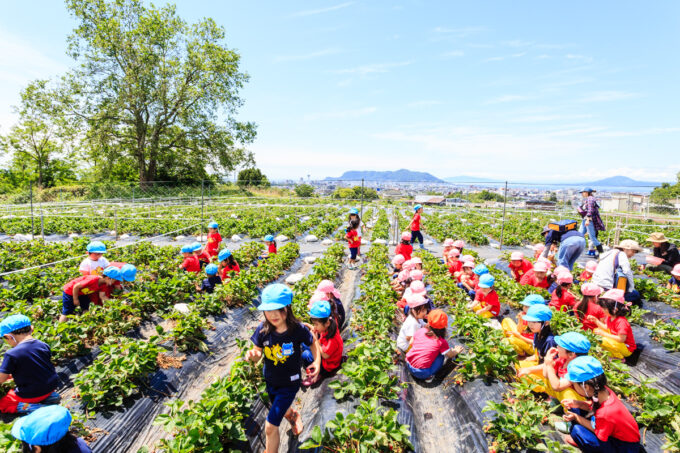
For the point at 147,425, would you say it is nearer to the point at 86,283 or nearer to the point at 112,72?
the point at 86,283

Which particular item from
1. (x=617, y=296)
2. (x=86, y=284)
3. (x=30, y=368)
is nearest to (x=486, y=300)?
(x=617, y=296)

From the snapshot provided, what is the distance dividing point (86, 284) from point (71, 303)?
36 cm

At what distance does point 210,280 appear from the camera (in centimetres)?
691

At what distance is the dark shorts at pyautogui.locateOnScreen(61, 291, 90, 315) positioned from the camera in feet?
16.8

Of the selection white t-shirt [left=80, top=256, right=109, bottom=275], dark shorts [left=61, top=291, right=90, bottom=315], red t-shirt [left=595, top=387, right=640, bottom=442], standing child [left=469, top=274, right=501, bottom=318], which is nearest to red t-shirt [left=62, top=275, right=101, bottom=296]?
dark shorts [left=61, top=291, right=90, bottom=315]

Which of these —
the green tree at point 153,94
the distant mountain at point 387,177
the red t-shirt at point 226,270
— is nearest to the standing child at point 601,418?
the red t-shirt at point 226,270

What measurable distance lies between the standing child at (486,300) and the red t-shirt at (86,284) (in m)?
6.38

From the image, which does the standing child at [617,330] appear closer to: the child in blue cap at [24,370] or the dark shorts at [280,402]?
the dark shorts at [280,402]

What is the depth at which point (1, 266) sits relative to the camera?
825 cm

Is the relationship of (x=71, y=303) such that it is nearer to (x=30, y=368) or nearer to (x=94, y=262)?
(x=94, y=262)

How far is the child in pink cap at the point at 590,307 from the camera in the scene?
481 cm

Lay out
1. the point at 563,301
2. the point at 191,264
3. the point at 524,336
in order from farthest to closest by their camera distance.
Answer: the point at 191,264, the point at 563,301, the point at 524,336

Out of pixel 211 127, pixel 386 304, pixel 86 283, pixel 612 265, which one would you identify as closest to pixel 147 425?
pixel 86 283

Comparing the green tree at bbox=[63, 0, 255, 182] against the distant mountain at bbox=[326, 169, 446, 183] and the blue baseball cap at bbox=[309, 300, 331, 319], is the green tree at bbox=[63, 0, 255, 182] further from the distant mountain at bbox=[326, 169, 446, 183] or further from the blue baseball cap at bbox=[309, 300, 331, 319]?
the blue baseball cap at bbox=[309, 300, 331, 319]
